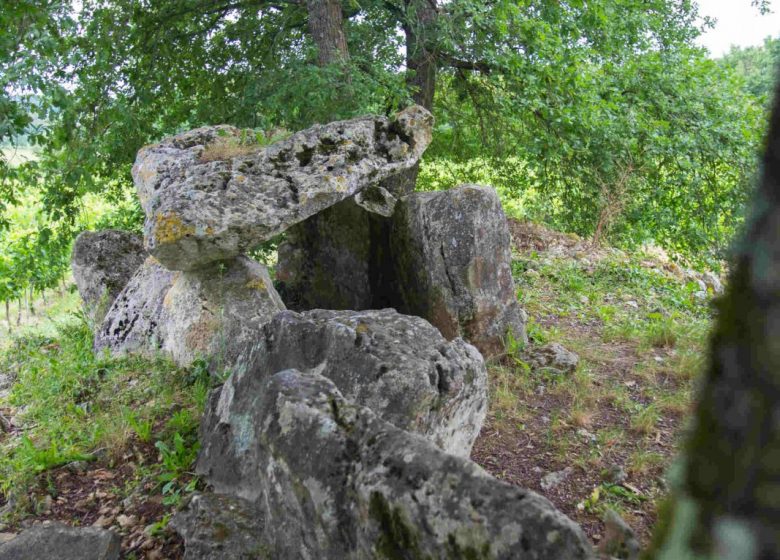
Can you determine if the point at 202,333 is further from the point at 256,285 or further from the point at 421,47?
the point at 421,47

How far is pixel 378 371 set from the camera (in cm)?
418

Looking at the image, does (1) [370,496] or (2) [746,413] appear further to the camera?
(1) [370,496]

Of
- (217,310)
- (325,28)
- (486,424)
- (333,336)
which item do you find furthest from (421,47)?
(333,336)

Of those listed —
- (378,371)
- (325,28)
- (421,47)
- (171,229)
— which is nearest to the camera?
(378,371)

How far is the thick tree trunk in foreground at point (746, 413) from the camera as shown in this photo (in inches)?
40.4

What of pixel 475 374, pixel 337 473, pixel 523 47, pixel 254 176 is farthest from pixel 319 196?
pixel 523 47

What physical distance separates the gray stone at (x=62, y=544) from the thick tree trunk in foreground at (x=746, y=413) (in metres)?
3.45

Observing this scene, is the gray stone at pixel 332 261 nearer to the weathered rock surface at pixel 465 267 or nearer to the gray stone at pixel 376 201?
the gray stone at pixel 376 201

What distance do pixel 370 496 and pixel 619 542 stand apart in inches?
38.0

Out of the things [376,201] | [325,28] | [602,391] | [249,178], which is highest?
[325,28]

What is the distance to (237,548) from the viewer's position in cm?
343

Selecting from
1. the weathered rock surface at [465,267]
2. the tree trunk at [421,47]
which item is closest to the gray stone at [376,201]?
Answer: the weathered rock surface at [465,267]

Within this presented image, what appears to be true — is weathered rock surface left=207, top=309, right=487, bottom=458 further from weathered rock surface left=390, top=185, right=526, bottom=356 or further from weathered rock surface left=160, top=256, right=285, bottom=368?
weathered rock surface left=390, top=185, right=526, bottom=356

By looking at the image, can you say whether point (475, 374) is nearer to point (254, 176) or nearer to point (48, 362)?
point (254, 176)
